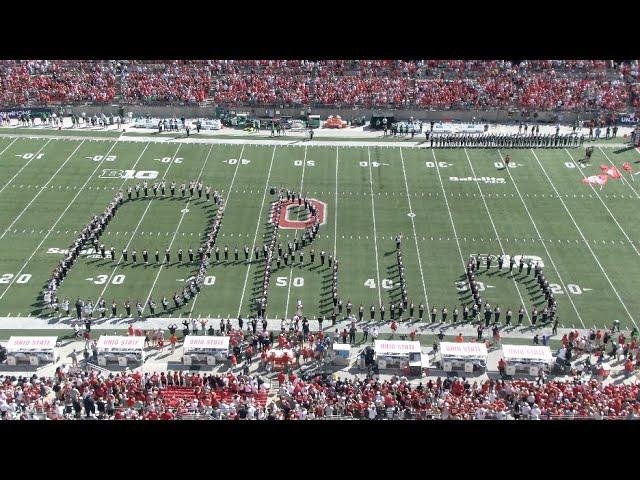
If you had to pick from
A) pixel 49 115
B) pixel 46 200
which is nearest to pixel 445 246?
pixel 46 200

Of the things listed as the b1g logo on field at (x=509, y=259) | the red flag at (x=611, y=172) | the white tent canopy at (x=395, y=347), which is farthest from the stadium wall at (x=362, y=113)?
the white tent canopy at (x=395, y=347)

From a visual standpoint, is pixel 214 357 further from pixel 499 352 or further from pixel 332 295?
pixel 499 352

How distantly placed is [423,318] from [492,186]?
1337cm

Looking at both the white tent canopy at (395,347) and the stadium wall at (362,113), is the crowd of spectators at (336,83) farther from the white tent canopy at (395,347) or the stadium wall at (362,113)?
the white tent canopy at (395,347)

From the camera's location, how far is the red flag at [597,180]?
141 feet

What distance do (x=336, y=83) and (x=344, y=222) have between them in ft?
65.2

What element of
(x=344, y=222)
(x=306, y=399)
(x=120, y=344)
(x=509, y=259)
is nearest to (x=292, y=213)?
(x=344, y=222)

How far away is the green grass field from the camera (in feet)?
111

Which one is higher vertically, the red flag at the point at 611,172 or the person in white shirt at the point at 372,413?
the red flag at the point at 611,172

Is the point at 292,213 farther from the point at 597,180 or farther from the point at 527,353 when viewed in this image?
the point at 597,180

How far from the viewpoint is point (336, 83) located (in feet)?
188

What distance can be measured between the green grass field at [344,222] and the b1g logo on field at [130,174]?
158mm

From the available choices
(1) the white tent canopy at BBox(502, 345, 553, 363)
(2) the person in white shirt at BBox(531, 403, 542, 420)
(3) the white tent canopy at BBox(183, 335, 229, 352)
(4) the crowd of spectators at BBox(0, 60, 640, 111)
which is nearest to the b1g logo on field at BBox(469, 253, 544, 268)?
(1) the white tent canopy at BBox(502, 345, 553, 363)

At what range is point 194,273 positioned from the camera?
35.3 meters
